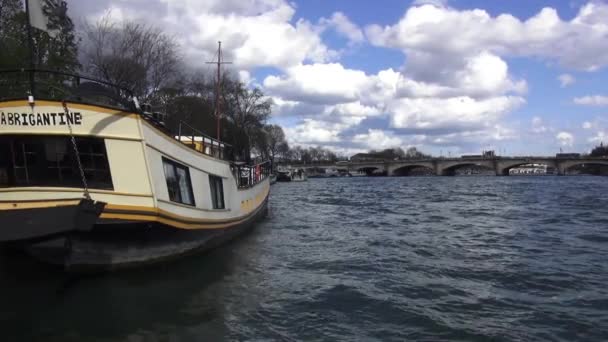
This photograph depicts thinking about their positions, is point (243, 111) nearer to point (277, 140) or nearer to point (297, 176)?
point (297, 176)

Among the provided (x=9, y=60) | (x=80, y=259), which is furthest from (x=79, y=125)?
A: (x=9, y=60)

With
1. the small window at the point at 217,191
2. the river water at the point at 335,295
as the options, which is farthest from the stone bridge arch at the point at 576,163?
the small window at the point at 217,191

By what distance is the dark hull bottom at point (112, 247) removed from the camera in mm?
10008

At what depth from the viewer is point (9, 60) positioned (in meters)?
24.6

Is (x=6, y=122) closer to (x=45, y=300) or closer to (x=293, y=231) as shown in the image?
(x=45, y=300)

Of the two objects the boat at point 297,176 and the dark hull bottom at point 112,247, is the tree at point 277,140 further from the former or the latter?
the dark hull bottom at point 112,247

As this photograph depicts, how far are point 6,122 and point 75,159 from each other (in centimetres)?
142

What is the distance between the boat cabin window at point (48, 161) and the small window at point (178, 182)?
158 cm

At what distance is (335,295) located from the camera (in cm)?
1030

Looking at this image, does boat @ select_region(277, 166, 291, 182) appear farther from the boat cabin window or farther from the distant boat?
the boat cabin window

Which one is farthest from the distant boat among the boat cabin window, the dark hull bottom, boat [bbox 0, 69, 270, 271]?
the boat cabin window

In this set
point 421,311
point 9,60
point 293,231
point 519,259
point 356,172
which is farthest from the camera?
point 356,172

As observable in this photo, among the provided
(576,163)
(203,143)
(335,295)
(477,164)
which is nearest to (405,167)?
(477,164)

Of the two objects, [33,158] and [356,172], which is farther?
[356,172]
